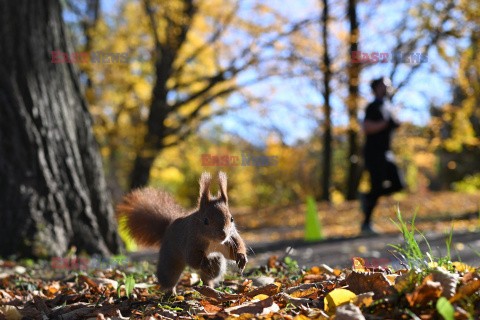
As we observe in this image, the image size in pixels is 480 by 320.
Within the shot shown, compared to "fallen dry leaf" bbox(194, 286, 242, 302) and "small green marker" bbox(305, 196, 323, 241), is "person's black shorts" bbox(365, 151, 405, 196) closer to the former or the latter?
"small green marker" bbox(305, 196, 323, 241)

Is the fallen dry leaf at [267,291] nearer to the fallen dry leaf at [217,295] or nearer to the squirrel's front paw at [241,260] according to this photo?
the fallen dry leaf at [217,295]

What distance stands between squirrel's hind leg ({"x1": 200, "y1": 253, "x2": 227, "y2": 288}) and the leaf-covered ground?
8 cm

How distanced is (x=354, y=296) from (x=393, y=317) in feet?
0.49

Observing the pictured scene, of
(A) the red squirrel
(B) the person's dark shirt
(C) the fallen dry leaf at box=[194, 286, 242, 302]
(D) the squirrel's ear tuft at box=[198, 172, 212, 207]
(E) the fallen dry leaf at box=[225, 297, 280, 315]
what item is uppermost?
(B) the person's dark shirt

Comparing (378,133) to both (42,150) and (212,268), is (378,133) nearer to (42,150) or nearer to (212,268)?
(42,150)

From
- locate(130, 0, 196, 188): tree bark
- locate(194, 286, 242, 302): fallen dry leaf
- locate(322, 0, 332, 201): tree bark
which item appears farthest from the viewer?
locate(322, 0, 332, 201): tree bark

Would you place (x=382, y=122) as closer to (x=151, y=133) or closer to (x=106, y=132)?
(x=151, y=133)

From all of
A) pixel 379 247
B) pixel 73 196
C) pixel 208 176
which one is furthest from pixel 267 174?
pixel 208 176

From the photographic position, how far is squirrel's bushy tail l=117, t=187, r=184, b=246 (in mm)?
2277

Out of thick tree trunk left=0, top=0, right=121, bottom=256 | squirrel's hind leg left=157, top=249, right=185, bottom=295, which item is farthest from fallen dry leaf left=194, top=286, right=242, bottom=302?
thick tree trunk left=0, top=0, right=121, bottom=256

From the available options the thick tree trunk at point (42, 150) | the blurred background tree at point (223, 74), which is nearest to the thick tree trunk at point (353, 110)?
the blurred background tree at point (223, 74)

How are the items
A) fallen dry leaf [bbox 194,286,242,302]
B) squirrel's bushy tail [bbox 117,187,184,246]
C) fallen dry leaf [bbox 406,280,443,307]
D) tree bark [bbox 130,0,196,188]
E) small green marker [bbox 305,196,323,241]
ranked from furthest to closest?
tree bark [bbox 130,0,196,188], small green marker [bbox 305,196,323,241], squirrel's bushy tail [bbox 117,187,184,246], fallen dry leaf [bbox 194,286,242,302], fallen dry leaf [bbox 406,280,443,307]

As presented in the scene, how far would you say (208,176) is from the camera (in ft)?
6.21

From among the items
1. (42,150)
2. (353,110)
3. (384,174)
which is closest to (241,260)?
(42,150)
